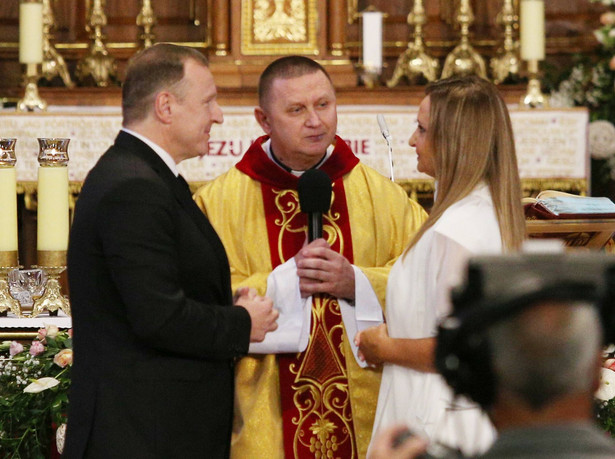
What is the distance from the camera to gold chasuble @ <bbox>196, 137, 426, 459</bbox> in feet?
11.8

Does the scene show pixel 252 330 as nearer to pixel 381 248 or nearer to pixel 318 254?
pixel 318 254

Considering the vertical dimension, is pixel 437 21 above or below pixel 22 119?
above

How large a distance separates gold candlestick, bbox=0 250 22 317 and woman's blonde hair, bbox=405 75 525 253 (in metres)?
1.90

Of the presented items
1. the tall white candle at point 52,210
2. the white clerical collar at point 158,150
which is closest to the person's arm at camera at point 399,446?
the white clerical collar at point 158,150

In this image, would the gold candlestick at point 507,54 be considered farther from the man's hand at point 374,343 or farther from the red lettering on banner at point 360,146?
the man's hand at point 374,343

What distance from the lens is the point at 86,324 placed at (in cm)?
287

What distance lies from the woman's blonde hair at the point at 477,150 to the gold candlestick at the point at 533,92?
423 cm

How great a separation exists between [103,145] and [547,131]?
2662mm

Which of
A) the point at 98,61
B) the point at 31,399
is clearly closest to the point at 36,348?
the point at 31,399

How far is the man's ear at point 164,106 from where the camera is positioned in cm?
298

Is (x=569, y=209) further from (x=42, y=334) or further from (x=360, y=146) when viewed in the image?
(x=360, y=146)

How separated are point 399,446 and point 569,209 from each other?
2271 mm

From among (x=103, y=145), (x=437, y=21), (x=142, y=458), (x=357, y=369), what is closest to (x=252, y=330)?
(x=142, y=458)

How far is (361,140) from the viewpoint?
22.1ft
